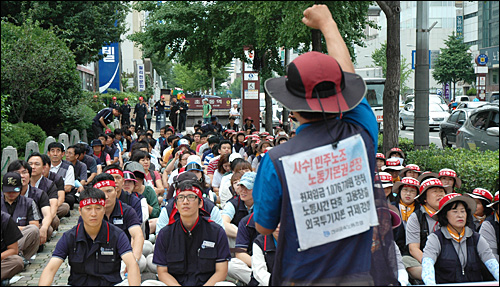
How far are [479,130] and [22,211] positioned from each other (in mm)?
10281

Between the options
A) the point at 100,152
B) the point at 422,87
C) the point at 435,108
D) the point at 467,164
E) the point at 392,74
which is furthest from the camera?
the point at 435,108

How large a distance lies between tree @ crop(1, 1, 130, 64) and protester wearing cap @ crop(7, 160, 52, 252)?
45.2ft

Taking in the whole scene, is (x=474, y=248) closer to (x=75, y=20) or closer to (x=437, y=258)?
(x=437, y=258)

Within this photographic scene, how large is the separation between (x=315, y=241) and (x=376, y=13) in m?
14.9

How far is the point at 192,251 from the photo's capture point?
18.2ft

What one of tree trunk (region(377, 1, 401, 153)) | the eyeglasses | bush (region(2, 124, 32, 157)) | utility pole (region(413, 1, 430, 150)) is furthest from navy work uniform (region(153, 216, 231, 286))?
bush (region(2, 124, 32, 157))

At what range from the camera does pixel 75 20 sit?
23797 millimetres

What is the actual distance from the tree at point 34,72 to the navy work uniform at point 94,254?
12.7m

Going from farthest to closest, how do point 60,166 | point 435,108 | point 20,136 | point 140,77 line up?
point 140,77, point 435,108, point 20,136, point 60,166

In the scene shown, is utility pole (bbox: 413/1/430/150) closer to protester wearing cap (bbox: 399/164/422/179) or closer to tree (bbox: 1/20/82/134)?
protester wearing cap (bbox: 399/164/422/179)

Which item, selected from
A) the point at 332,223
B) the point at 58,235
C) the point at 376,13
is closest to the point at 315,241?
the point at 332,223

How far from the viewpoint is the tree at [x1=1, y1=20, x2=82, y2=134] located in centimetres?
1773

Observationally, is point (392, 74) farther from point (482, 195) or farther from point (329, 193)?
point (329, 193)

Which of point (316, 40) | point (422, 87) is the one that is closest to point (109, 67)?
point (316, 40)
